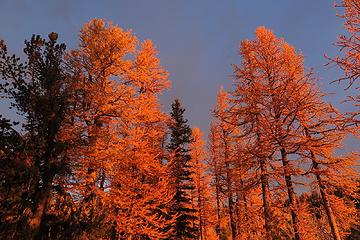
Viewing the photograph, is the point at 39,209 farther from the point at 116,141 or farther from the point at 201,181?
the point at 201,181

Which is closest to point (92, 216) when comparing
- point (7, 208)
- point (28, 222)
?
point (28, 222)

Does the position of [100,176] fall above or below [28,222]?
above

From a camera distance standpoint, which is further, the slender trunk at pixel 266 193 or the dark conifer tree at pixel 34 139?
the slender trunk at pixel 266 193

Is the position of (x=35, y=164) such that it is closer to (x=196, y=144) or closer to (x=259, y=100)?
(x=259, y=100)

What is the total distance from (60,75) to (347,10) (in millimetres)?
8114

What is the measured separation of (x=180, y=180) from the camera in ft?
67.8

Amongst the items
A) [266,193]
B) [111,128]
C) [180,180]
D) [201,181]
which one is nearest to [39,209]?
[111,128]

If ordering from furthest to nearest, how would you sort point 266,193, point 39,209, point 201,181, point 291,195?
1. point 201,181
2. point 266,193
3. point 291,195
4. point 39,209

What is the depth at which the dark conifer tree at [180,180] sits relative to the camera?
62.0 feet

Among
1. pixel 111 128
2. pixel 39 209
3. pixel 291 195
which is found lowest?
pixel 39 209

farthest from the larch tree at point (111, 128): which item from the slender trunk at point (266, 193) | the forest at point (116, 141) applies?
the slender trunk at point (266, 193)

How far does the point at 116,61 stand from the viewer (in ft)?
35.8

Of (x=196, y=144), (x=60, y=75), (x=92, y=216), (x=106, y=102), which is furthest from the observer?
(x=196, y=144)

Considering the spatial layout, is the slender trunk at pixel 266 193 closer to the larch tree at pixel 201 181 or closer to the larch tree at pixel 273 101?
the larch tree at pixel 273 101
